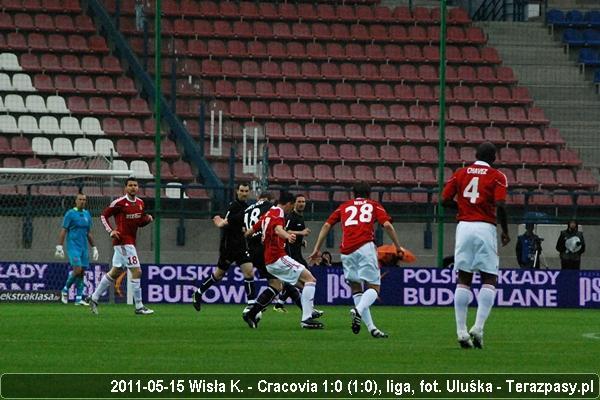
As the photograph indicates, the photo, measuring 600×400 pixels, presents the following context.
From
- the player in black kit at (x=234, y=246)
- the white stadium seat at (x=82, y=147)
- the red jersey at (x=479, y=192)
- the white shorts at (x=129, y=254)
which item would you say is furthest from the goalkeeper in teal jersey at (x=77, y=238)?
the red jersey at (x=479, y=192)

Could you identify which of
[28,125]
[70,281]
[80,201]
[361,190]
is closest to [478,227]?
[361,190]

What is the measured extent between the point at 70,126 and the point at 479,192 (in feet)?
65.5

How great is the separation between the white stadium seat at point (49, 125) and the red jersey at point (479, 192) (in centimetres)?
1966

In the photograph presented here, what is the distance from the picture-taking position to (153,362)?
13.5 m

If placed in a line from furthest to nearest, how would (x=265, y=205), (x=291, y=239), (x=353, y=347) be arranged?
(x=265, y=205) → (x=291, y=239) → (x=353, y=347)


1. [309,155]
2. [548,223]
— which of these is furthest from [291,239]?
[309,155]

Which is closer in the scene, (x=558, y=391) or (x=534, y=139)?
(x=558, y=391)

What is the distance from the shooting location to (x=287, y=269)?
63.6 feet

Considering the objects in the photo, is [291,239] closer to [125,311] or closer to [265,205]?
[265,205]

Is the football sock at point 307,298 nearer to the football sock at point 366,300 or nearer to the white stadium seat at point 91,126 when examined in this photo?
the football sock at point 366,300

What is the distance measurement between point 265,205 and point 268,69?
15161 millimetres

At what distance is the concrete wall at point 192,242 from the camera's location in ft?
96.2

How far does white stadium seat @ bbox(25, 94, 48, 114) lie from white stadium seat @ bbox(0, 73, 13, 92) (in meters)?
0.54

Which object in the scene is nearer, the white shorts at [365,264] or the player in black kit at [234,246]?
the white shorts at [365,264]
